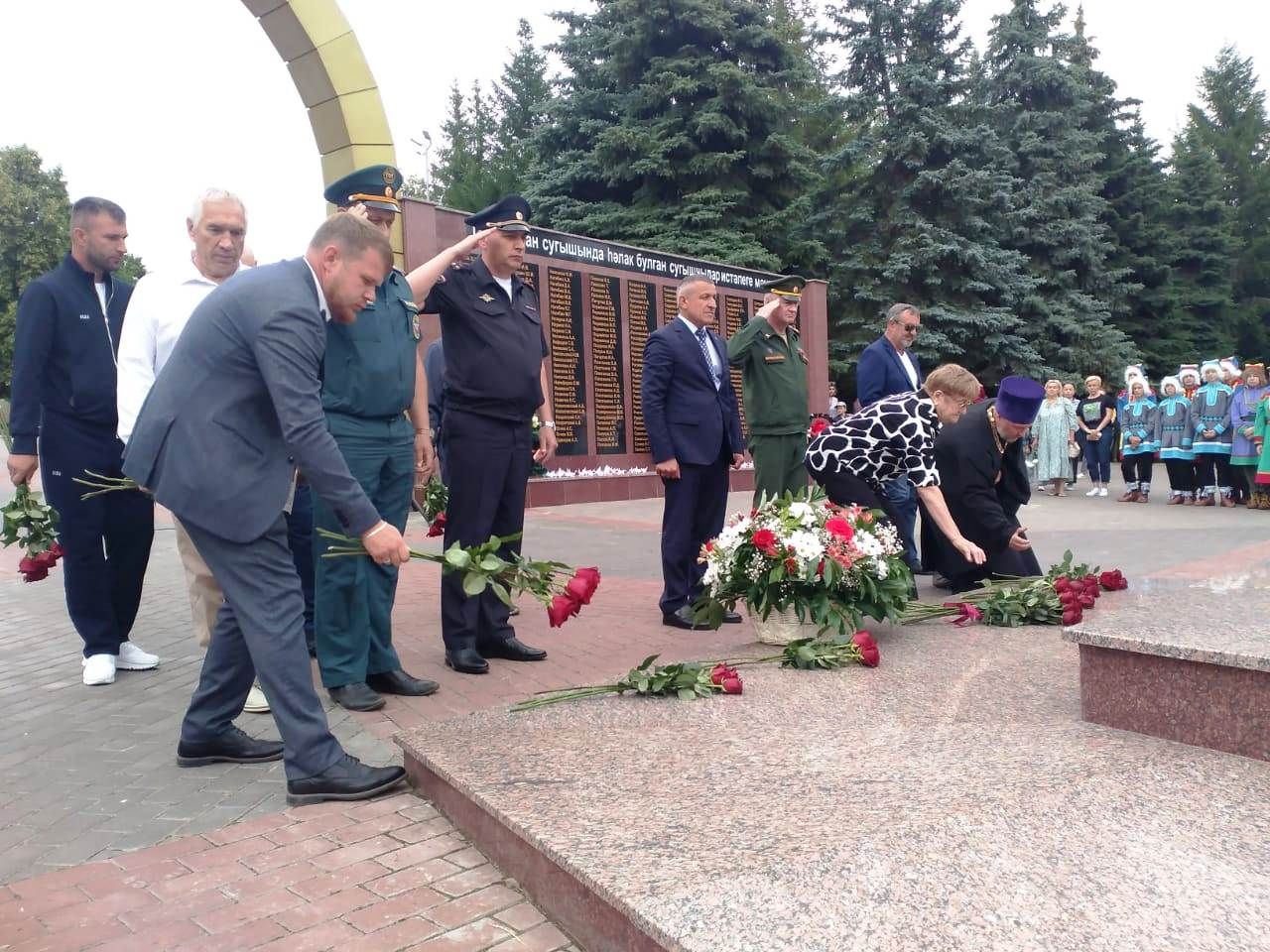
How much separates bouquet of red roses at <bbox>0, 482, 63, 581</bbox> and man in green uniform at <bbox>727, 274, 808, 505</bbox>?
10.7 ft

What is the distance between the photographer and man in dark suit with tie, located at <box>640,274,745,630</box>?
515 centimetres

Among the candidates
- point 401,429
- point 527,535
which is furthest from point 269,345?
point 527,535

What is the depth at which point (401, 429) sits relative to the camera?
3707mm

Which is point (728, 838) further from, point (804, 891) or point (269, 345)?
point (269, 345)

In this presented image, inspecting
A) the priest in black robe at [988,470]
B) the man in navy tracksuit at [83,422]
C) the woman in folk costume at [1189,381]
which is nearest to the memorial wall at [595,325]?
the woman in folk costume at [1189,381]

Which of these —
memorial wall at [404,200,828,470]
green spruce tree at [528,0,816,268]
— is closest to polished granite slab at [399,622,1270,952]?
memorial wall at [404,200,828,470]

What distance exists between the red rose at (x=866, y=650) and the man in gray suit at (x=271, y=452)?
172 cm

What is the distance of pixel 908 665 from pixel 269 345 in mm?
2481

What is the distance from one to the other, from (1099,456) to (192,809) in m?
14.3

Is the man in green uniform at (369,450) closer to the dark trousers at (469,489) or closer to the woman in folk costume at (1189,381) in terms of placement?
the dark trousers at (469,489)

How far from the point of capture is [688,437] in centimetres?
517

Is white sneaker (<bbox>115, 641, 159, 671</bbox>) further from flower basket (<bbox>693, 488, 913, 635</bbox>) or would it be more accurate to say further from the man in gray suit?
flower basket (<bbox>693, 488, 913, 635</bbox>)

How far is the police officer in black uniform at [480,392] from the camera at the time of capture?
4094mm

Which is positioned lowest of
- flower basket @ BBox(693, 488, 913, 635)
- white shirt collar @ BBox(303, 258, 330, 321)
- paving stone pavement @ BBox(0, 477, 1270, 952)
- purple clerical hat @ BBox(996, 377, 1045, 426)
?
paving stone pavement @ BBox(0, 477, 1270, 952)
